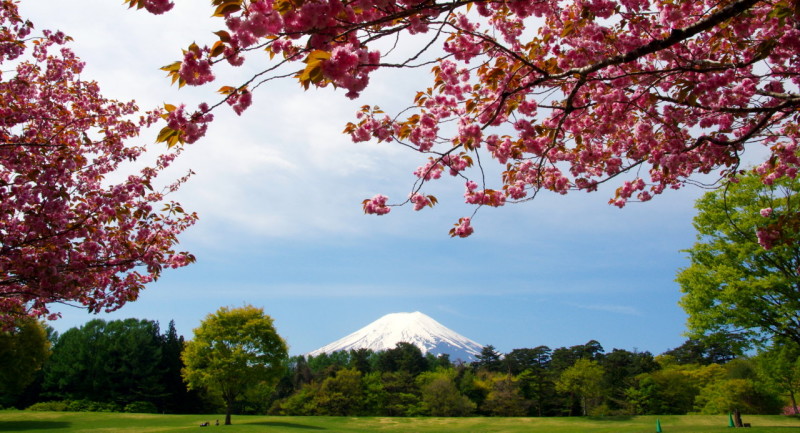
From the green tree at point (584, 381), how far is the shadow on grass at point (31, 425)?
36.2 meters

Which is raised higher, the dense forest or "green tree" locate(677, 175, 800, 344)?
"green tree" locate(677, 175, 800, 344)

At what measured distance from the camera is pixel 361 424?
2902cm

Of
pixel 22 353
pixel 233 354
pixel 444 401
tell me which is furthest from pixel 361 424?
pixel 22 353

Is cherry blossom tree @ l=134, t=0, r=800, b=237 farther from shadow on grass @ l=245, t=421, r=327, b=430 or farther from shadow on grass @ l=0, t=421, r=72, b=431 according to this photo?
shadow on grass @ l=0, t=421, r=72, b=431

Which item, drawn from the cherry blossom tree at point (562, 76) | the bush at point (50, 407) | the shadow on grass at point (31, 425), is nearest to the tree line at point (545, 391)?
the bush at point (50, 407)

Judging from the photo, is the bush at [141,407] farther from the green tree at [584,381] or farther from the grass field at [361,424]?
the green tree at [584,381]

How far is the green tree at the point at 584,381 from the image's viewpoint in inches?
1501

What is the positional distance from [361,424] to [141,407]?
23.4 m

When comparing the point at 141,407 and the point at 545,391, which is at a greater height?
the point at 545,391

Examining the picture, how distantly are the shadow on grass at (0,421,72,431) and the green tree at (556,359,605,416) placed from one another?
1425 inches

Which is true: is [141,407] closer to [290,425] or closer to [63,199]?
[290,425]

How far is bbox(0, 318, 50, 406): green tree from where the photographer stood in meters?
27.0

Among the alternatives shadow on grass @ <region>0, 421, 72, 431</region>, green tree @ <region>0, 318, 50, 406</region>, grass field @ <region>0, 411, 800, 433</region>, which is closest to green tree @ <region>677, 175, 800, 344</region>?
grass field @ <region>0, 411, 800, 433</region>

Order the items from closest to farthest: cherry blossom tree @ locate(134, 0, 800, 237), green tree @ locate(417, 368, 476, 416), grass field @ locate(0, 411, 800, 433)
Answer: cherry blossom tree @ locate(134, 0, 800, 237), grass field @ locate(0, 411, 800, 433), green tree @ locate(417, 368, 476, 416)
